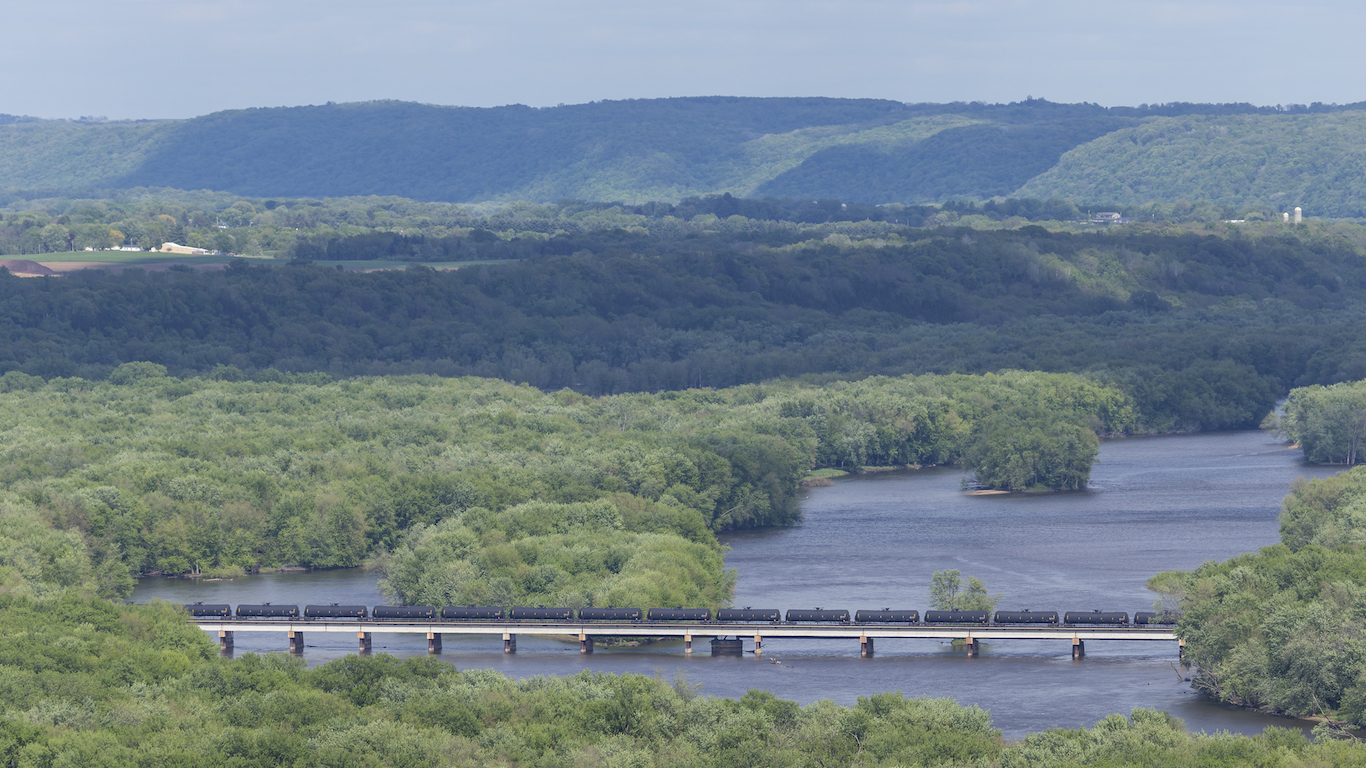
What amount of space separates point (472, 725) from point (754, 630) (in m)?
27.4

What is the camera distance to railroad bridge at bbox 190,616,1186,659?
9200 centimetres

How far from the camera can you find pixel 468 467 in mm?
133750

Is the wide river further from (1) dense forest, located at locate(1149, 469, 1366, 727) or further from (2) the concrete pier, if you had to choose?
(1) dense forest, located at locate(1149, 469, 1366, 727)

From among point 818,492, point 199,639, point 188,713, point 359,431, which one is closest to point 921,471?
point 818,492

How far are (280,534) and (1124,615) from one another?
174 ft

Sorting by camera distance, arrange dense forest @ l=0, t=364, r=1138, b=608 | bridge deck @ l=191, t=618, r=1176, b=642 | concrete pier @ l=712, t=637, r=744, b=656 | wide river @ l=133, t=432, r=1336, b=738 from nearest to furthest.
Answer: wide river @ l=133, t=432, r=1336, b=738
bridge deck @ l=191, t=618, r=1176, b=642
concrete pier @ l=712, t=637, r=744, b=656
dense forest @ l=0, t=364, r=1138, b=608

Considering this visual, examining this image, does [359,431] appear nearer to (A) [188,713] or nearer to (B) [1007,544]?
(B) [1007,544]

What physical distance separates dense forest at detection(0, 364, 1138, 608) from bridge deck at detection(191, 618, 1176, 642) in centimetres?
333

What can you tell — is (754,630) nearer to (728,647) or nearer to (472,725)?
(728,647)

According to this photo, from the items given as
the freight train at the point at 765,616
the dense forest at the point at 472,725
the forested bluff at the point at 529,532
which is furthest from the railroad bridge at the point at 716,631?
the dense forest at the point at 472,725

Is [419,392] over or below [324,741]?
over

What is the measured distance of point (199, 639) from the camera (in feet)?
287

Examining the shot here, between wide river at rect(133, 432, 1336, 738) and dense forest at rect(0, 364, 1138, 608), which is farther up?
dense forest at rect(0, 364, 1138, 608)

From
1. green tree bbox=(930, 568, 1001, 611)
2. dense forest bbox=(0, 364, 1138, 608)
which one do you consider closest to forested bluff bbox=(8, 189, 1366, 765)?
dense forest bbox=(0, 364, 1138, 608)
